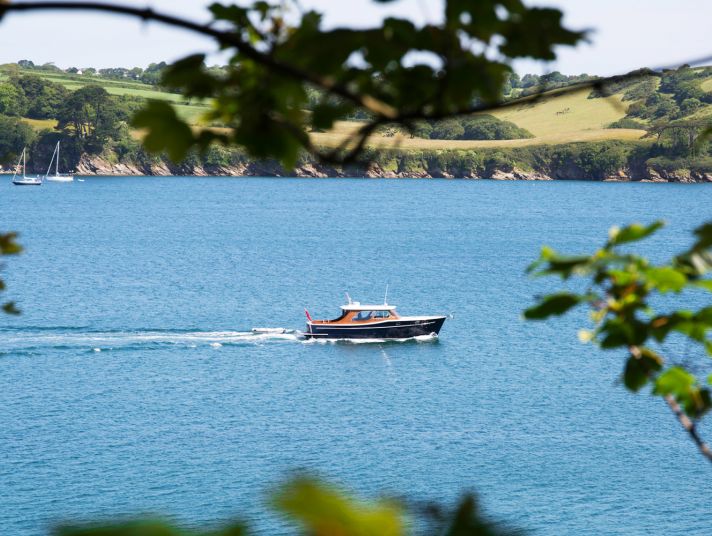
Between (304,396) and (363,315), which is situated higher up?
(363,315)

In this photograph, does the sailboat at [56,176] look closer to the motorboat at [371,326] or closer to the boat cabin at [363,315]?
the boat cabin at [363,315]

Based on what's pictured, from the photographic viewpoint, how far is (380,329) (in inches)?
2419

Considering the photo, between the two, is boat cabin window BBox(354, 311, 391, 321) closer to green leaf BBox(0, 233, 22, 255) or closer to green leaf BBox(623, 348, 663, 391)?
green leaf BBox(0, 233, 22, 255)

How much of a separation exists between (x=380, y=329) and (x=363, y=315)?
1.86m

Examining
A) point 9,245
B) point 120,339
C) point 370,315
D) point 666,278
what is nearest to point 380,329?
point 370,315

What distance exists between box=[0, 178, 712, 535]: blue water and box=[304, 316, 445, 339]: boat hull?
779 millimetres

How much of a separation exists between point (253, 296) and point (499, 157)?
124 metres

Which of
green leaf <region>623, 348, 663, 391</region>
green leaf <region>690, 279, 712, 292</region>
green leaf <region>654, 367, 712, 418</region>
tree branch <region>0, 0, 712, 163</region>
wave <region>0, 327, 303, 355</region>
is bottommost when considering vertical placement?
wave <region>0, 327, 303, 355</region>

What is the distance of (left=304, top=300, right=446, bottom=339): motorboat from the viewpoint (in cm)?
6050

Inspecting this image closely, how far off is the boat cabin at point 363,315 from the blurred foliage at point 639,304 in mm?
57611

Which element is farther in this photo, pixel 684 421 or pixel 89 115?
pixel 89 115

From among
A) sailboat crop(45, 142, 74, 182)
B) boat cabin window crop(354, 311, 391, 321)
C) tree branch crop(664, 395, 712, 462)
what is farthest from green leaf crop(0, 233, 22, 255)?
sailboat crop(45, 142, 74, 182)

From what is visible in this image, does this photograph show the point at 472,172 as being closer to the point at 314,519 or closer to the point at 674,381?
the point at 674,381

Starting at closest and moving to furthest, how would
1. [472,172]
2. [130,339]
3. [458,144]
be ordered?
[130,339]
[472,172]
[458,144]
